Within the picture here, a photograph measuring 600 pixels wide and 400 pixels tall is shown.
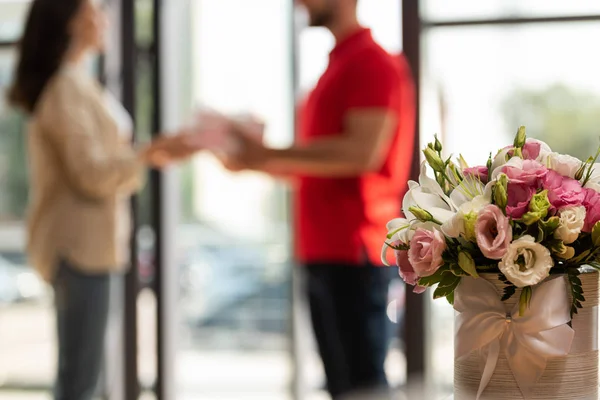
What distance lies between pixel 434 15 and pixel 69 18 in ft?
4.41

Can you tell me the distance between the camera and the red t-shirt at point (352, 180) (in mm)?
2428

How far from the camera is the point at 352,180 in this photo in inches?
97.5

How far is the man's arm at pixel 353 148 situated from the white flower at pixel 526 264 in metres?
1.35

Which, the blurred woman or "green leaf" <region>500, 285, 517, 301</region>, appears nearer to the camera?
"green leaf" <region>500, 285, 517, 301</region>

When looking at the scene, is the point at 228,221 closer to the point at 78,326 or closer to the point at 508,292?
the point at 78,326

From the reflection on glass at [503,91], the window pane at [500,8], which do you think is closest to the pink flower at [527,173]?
the reflection on glass at [503,91]

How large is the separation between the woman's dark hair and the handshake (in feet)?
1.30

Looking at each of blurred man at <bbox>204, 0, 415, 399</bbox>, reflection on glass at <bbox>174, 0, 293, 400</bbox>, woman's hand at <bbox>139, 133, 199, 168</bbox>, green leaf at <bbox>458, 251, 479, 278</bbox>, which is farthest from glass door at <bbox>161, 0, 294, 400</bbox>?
green leaf at <bbox>458, 251, 479, 278</bbox>

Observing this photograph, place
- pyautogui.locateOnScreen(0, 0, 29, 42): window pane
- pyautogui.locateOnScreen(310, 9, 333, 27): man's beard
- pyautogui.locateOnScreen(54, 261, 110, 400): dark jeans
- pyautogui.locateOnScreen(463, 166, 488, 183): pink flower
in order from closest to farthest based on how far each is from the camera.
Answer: pyautogui.locateOnScreen(463, 166, 488, 183): pink flower → pyautogui.locateOnScreen(310, 9, 333, 27): man's beard → pyautogui.locateOnScreen(54, 261, 110, 400): dark jeans → pyautogui.locateOnScreen(0, 0, 29, 42): window pane

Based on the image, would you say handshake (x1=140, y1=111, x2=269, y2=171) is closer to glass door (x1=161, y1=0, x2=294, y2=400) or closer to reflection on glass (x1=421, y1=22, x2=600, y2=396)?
glass door (x1=161, y1=0, x2=294, y2=400)

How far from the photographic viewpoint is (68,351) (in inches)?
107

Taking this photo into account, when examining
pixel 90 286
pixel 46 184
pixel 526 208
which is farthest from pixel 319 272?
pixel 526 208

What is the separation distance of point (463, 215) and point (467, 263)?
6 centimetres

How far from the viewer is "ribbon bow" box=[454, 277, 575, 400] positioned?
3.60 ft
